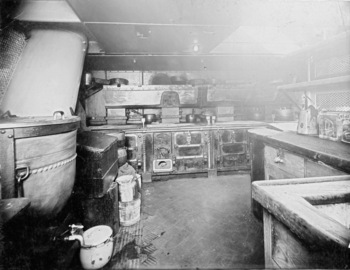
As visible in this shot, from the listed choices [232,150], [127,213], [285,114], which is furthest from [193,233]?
[285,114]

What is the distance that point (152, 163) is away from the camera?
5336 mm

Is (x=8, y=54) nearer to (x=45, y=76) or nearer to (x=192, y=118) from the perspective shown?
(x=45, y=76)

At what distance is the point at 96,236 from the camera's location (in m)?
2.45

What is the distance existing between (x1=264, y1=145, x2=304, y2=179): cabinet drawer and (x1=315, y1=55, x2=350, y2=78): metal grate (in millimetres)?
1490

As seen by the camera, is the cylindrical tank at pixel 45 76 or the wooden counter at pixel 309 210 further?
the cylindrical tank at pixel 45 76

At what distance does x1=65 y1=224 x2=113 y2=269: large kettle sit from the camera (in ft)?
7.61

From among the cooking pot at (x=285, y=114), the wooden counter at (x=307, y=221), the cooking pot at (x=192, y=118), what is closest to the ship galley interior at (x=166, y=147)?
the wooden counter at (x=307, y=221)

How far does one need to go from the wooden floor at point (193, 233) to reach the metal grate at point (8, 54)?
8.94 ft

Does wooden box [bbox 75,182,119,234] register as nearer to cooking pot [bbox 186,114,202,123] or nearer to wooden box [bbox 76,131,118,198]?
wooden box [bbox 76,131,118,198]

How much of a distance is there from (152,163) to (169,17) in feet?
11.2

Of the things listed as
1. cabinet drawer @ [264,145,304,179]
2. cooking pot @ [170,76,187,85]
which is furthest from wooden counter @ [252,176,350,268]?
cooking pot @ [170,76,187,85]

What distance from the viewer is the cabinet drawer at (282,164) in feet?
7.80

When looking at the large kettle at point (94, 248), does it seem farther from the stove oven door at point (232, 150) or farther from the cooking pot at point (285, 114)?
the cooking pot at point (285, 114)

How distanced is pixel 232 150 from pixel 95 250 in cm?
430
